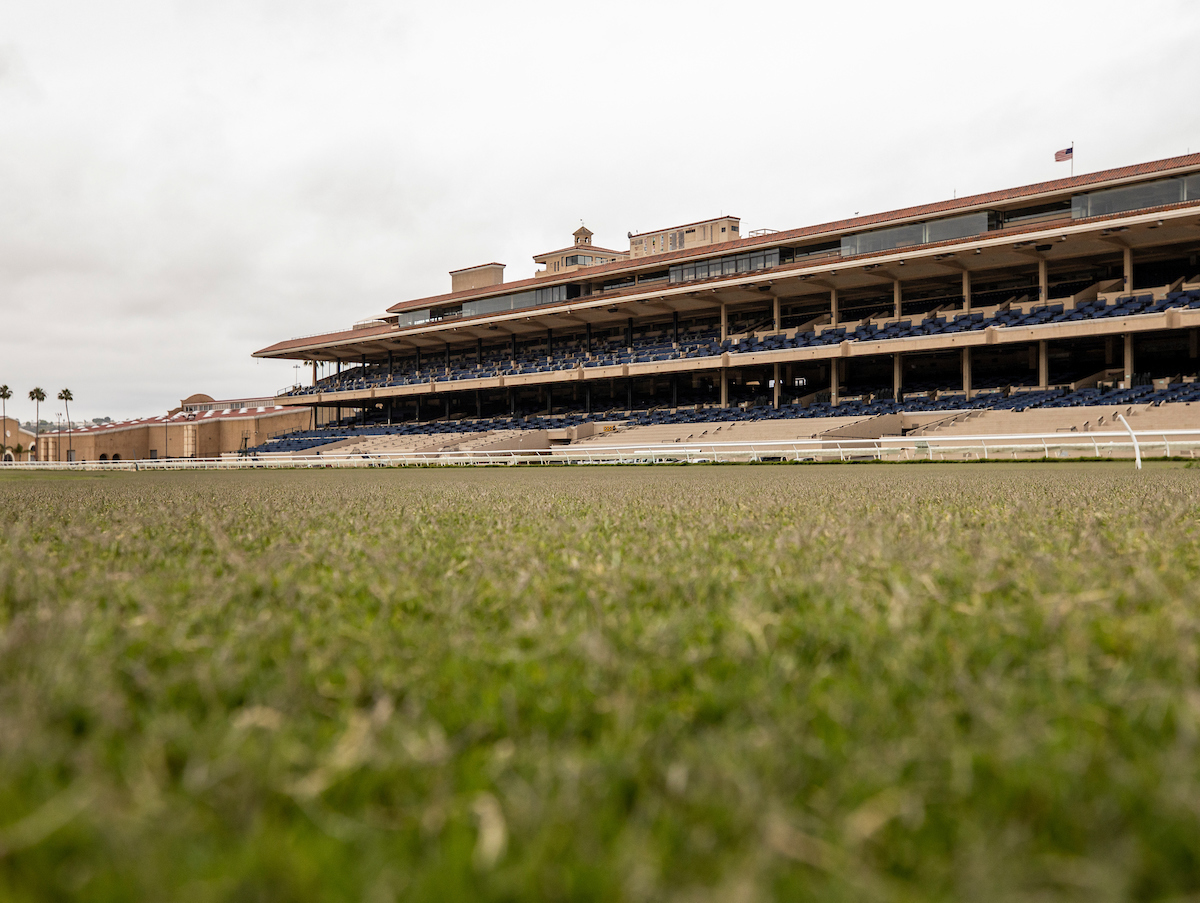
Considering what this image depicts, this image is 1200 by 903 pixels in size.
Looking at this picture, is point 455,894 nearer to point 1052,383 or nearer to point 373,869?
point 373,869

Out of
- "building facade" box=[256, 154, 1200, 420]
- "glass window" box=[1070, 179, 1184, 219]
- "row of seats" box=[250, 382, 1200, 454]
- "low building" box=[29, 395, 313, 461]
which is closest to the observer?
"row of seats" box=[250, 382, 1200, 454]

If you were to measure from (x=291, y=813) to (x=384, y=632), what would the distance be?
1.09 m

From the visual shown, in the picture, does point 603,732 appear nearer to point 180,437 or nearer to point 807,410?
point 807,410

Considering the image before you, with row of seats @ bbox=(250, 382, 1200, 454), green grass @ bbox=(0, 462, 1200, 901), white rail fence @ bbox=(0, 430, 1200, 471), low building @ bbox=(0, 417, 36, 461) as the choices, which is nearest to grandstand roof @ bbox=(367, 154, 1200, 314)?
row of seats @ bbox=(250, 382, 1200, 454)

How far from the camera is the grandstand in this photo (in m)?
37.3

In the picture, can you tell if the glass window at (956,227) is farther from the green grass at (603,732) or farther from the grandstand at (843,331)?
the green grass at (603,732)

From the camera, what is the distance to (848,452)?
26.0 meters

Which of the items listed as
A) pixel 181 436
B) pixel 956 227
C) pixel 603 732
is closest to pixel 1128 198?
pixel 956 227

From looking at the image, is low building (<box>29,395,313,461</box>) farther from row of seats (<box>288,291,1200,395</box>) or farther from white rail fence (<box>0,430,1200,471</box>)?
white rail fence (<box>0,430,1200,471</box>)

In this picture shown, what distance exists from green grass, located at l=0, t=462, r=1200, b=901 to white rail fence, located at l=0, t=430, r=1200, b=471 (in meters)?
18.5

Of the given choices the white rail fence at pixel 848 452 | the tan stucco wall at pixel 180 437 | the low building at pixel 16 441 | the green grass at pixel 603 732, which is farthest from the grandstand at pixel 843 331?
the low building at pixel 16 441

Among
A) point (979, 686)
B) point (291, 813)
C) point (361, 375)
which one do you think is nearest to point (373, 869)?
point (291, 813)

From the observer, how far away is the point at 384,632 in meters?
2.19

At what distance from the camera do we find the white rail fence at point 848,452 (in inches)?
911
